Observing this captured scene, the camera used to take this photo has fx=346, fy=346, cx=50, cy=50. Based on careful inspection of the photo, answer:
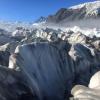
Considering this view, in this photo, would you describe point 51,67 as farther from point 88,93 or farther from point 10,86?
point 88,93

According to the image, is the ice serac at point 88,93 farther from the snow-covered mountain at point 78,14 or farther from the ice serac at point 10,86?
the snow-covered mountain at point 78,14

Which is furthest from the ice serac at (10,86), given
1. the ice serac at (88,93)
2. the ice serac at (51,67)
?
the ice serac at (88,93)

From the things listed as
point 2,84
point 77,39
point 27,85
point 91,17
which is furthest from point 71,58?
point 91,17

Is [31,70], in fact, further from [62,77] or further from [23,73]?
[62,77]

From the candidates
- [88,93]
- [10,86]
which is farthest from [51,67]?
[88,93]

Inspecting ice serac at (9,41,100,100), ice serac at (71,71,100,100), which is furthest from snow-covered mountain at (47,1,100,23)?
ice serac at (71,71,100,100)

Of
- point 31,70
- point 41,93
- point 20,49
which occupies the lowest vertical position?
point 41,93

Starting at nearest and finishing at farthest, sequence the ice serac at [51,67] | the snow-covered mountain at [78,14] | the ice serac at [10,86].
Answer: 1. the ice serac at [10,86]
2. the ice serac at [51,67]
3. the snow-covered mountain at [78,14]

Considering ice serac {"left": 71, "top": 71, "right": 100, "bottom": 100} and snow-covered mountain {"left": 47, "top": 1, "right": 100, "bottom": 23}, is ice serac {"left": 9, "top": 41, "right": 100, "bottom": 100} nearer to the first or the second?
ice serac {"left": 71, "top": 71, "right": 100, "bottom": 100}
